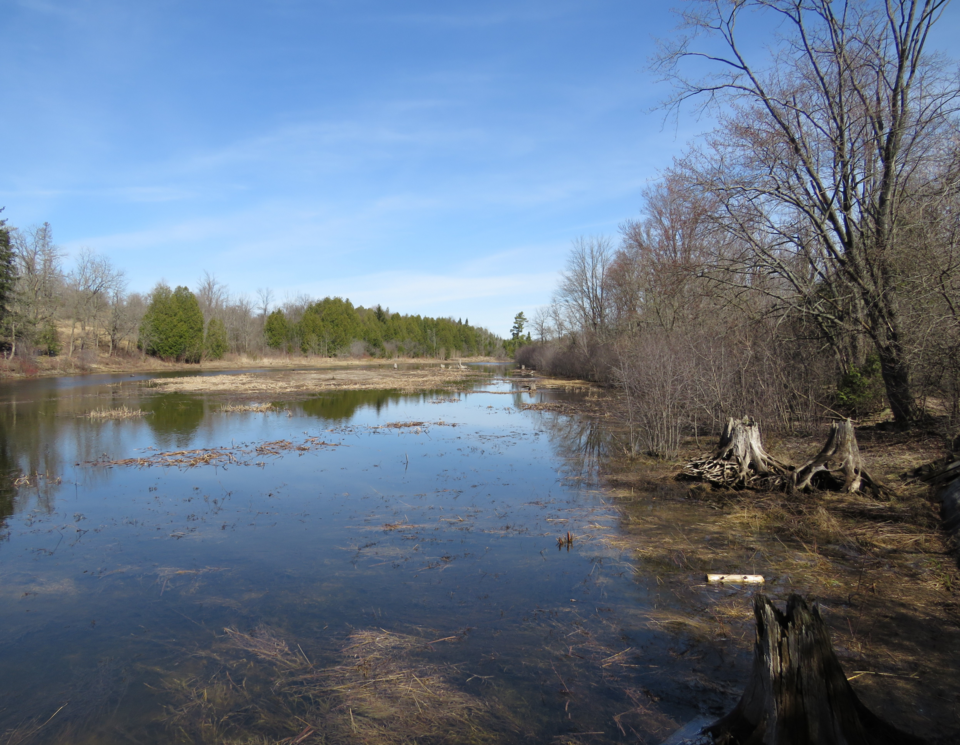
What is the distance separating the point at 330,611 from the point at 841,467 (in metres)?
7.47

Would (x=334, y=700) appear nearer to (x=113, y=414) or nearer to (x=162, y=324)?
(x=113, y=414)

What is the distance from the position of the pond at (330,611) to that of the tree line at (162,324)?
36202 mm

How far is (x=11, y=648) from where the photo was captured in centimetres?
466

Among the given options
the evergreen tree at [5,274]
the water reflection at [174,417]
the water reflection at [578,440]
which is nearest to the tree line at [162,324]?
A: the evergreen tree at [5,274]

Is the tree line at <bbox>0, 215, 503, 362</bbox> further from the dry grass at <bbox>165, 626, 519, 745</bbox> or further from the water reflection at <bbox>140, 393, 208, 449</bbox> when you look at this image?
the dry grass at <bbox>165, 626, 519, 745</bbox>

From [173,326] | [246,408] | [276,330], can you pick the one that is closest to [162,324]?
[173,326]

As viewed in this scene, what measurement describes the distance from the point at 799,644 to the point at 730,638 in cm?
189

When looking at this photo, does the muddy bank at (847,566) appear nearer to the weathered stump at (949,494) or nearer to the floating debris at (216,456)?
the weathered stump at (949,494)

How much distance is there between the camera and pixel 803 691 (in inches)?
115

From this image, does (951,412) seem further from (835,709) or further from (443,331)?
(443,331)

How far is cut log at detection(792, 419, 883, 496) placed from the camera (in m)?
8.12

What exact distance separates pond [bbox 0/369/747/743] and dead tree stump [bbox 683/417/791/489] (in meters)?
2.17

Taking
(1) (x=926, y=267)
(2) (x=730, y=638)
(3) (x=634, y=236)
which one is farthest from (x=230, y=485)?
(3) (x=634, y=236)

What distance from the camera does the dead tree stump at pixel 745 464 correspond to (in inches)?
361
